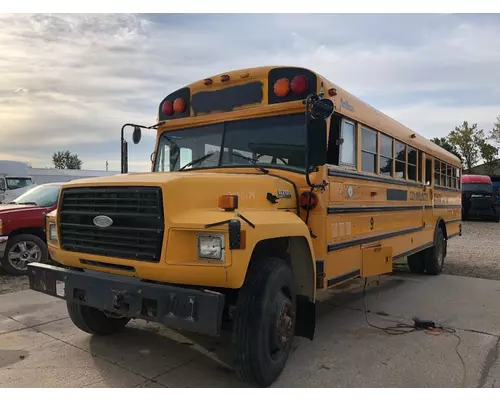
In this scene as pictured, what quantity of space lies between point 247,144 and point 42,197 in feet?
18.5

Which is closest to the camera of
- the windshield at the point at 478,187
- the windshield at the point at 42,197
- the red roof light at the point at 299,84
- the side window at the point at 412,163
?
the red roof light at the point at 299,84

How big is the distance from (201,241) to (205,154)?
172 cm

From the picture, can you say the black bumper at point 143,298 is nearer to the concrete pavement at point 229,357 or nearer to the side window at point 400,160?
the concrete pavement at point 229,357

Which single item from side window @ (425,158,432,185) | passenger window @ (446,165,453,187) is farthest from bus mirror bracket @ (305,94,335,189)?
passenger window @ (446,165,453,187)

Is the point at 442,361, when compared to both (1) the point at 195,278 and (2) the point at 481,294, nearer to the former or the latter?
(1) the point at 195,278

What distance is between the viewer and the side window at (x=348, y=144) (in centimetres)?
443

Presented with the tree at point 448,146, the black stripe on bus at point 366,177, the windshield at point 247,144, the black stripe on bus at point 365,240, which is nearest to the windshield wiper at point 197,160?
the windshield at point 247,144

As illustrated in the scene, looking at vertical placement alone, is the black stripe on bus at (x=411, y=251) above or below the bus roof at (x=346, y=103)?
below

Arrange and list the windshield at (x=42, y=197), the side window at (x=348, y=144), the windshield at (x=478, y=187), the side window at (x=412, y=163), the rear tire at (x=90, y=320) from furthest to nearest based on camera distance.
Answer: the windshield at (x=478, y=187) → the windshield at (x=42, y=197) → the side window at (x=412, y=163) → the side window at (x=348, y=144) → the rear tire at (x=90, y=320)

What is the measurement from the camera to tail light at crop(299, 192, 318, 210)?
399 cm

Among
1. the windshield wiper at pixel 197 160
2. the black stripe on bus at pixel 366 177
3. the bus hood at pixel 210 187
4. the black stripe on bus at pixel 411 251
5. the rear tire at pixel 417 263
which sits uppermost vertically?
the windshield wiper at pixel 197 160

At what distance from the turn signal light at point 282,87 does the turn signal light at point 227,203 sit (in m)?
1.39

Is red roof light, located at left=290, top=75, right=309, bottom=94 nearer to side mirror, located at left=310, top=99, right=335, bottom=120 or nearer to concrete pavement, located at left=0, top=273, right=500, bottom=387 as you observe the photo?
side mirror, located at left=310, top=99, right=335, bottom=120

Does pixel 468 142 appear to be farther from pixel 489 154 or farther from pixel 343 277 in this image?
pixel 343 277
